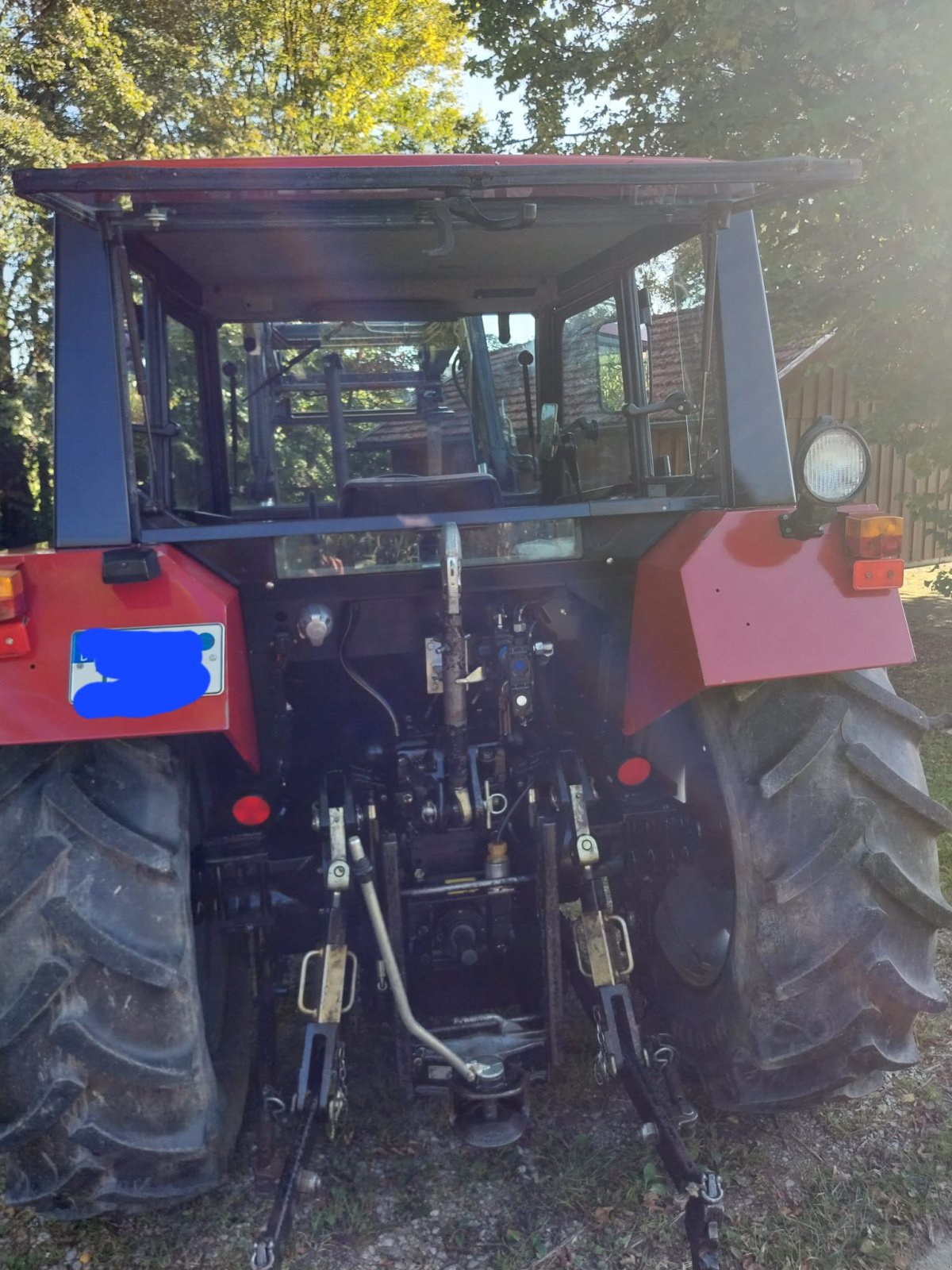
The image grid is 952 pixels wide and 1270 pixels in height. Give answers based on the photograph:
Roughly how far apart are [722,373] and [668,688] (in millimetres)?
786

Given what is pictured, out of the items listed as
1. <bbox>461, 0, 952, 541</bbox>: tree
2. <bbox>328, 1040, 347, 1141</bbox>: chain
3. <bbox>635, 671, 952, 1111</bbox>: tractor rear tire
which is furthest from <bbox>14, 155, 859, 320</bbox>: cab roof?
<bbox>461, 0, 952, 541</bbox>: tree

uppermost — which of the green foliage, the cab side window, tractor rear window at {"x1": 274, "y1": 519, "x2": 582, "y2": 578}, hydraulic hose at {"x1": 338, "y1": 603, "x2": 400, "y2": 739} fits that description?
the green foliage

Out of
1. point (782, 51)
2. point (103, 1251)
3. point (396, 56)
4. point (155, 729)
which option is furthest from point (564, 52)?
point (396, 56)

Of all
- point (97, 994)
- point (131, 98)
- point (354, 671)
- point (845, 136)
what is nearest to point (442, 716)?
point (354, 671)

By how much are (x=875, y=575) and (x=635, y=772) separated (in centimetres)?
85

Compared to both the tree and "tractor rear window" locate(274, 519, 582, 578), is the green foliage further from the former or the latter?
"tractor rear window" locate(274, 519, 582, 578)

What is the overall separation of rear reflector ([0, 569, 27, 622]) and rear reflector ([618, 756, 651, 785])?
158cm

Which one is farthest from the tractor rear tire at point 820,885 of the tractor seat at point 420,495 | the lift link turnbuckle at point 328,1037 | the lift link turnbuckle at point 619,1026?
the lift link turnbuckle at point 328,1037

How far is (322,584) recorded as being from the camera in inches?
95.8

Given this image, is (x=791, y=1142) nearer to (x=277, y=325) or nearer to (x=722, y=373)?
(x=722, y=373)

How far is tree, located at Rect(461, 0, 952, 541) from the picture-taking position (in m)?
5.37

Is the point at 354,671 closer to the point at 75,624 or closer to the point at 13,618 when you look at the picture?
the point at 75,624

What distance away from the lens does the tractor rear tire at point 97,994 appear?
1.97 metres

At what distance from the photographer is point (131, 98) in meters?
11.6
